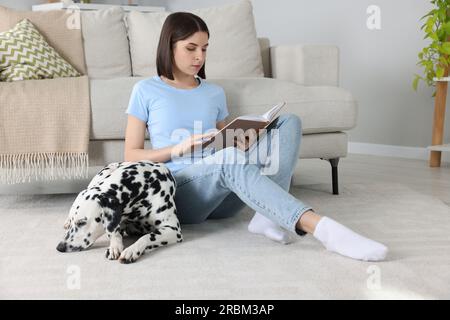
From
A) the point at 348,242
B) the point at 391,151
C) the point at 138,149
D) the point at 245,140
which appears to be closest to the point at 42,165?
the point at 138,149

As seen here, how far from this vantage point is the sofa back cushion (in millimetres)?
2961

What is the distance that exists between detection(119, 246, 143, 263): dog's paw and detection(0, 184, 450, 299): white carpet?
0.08 ft

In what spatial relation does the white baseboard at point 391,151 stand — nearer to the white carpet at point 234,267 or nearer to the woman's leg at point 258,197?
the white carpet at point 234,267

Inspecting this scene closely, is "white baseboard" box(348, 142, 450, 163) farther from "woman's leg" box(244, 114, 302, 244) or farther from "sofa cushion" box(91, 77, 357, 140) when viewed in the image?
"woman's leg" box(244, 114, 302, 244)

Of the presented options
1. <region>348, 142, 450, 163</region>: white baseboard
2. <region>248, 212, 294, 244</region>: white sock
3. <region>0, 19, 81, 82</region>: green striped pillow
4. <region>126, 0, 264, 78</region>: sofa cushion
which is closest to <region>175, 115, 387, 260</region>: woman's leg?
<region>248, 212, 294, 244</region>: white sock

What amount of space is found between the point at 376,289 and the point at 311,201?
3.60 feet

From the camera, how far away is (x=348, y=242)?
1.67m

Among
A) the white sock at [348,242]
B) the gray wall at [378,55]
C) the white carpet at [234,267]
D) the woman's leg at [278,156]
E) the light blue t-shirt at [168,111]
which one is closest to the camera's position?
the white carpet at [234,267]

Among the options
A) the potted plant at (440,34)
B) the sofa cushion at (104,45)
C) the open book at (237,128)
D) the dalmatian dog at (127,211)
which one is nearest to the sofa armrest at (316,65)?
the potted plant at (440,34)

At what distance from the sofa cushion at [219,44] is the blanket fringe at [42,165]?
0.81 m

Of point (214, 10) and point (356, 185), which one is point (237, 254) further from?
point (214, 10)

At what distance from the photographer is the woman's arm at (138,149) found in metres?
1.94

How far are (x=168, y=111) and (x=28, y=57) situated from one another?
3.24 ft

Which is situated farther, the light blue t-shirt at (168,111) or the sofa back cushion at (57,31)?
the sofa back cushion at (57,31)
